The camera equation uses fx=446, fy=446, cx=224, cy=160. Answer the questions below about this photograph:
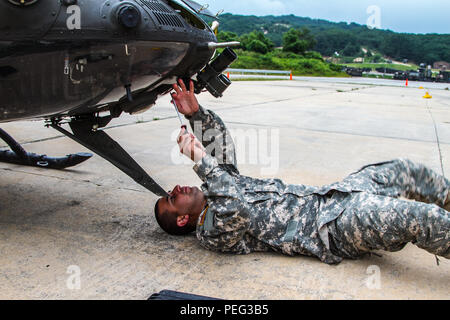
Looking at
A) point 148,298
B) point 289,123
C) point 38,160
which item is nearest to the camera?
point 148,298

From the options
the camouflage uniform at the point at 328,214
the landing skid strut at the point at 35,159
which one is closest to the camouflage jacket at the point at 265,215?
the camouflage uniform at the point at 328,214

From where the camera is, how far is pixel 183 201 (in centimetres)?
234

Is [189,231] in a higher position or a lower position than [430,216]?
lower

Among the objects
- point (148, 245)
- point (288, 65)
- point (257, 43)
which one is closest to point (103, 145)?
point (148, 245)

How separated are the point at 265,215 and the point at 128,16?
117cm

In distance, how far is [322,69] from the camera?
116ft

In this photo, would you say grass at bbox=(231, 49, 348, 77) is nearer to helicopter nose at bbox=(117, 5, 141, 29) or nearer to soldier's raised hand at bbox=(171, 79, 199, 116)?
soldier's raised hand at bbox=(171, 79, 199, 116)

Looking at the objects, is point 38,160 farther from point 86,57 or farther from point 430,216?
point 430,216

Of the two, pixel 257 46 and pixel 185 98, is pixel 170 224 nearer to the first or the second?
pixel 185 98

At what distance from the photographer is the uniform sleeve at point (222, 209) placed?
2.07 meters

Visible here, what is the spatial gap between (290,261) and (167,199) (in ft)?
2.36

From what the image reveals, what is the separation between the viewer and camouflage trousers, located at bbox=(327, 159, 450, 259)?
198cm

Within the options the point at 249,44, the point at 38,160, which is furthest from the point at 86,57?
the point at 249,44

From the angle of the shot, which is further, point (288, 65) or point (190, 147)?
point (288, 65)
